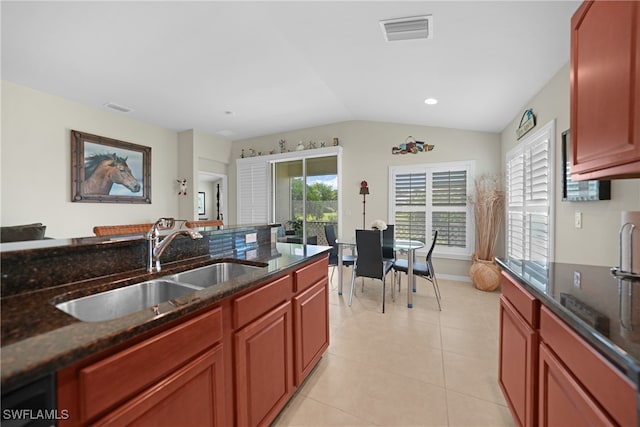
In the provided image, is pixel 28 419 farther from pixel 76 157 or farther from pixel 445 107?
pixel 76 157

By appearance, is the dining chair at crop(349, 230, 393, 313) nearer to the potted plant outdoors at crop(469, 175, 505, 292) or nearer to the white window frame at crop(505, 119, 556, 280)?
the white window frame at crop(505, 119, 556, 280)

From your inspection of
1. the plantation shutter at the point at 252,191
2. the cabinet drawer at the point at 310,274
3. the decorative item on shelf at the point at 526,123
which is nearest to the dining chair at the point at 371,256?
the cabinet drawer at the point at 310,274

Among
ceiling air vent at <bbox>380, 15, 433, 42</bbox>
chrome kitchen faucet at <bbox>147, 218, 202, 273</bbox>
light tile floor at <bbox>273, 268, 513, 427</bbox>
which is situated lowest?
light tile floor at <bbox>273, 268, 513, 427</bbox>

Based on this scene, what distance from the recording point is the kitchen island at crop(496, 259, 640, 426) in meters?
0.69

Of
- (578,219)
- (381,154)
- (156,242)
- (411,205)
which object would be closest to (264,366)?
(156,242)

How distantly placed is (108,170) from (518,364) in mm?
5623

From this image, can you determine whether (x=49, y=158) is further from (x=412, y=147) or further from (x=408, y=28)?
(x=412, y=147)

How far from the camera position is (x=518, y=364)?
1297 mm

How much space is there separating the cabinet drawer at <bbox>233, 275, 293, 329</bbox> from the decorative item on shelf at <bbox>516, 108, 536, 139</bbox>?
3.13 meters

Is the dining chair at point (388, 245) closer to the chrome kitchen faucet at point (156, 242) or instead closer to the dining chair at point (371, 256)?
the dining chair at point (371, 256)

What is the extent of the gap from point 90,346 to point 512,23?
284 centimetres

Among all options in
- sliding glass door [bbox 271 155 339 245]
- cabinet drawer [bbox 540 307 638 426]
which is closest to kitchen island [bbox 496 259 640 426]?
cabinet drawer [bbox 540 307 638 426]

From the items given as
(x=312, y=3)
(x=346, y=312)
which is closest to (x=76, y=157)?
(x=312, y=3)

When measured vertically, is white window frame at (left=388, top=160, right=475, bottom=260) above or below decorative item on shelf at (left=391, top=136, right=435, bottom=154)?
below
